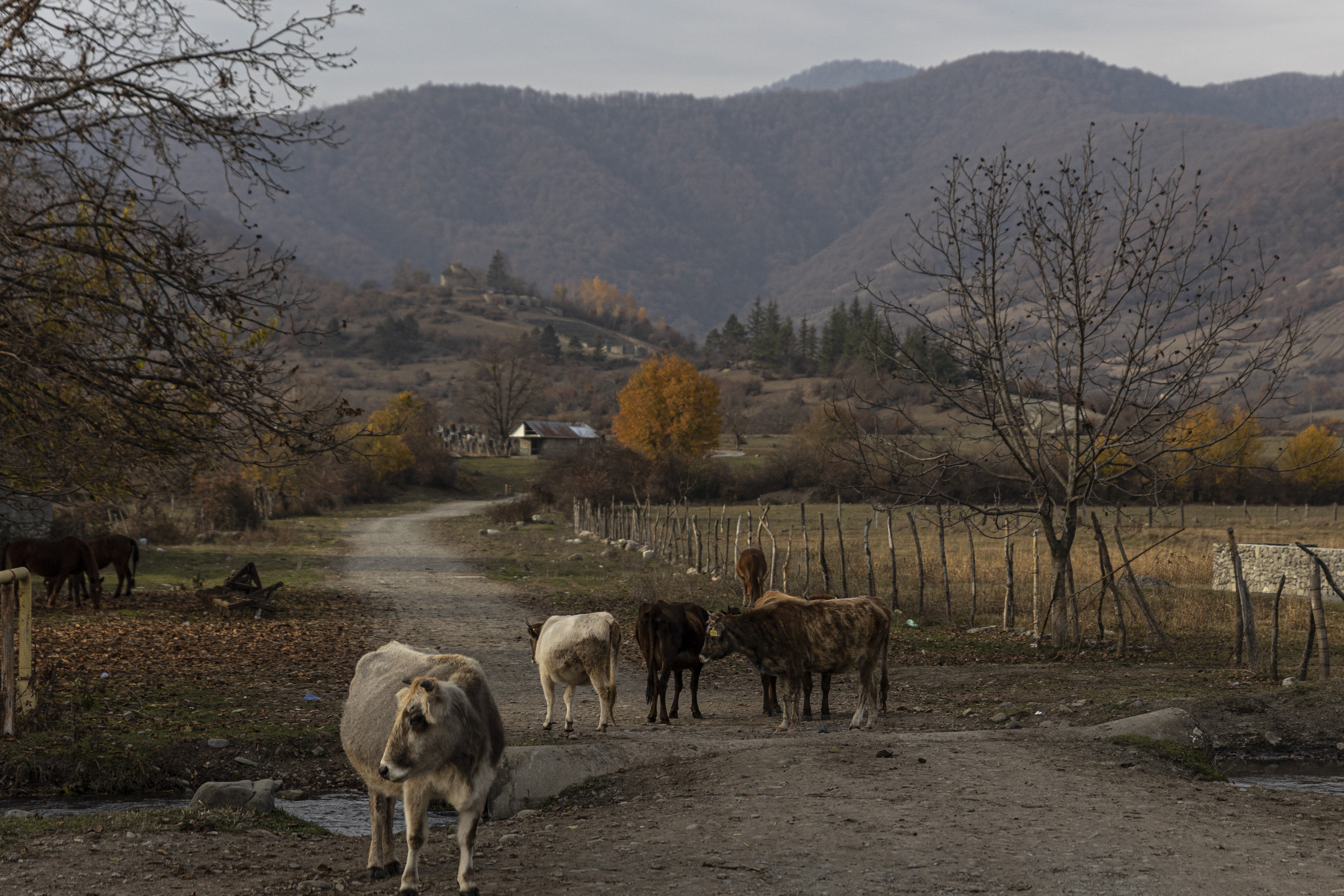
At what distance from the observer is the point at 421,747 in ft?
19.3

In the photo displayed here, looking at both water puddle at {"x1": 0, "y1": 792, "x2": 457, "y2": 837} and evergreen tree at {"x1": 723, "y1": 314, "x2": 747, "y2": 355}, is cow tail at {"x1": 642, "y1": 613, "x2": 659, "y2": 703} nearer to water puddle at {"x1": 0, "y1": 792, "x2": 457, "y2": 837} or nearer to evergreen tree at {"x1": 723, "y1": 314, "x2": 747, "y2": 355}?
water puddle at {"x1": 0, "y1": 792, "x2": 457, "y2": 837}

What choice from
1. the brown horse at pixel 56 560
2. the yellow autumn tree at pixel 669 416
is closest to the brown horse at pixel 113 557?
the brown horse at pixel 56 560

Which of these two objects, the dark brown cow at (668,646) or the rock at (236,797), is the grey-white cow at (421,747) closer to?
the rock at (236,797)

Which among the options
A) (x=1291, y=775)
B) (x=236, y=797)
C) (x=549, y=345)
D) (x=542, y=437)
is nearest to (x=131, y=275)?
(x=236, y=797)

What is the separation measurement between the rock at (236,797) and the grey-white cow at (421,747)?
2185 millimetres

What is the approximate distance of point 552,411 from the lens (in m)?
144

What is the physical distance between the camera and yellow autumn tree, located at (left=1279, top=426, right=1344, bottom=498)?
2534 inches

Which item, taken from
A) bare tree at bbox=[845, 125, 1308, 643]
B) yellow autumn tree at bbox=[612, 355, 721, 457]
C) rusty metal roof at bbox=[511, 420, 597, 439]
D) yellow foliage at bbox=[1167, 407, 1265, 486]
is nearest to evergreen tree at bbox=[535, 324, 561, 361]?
rusty metal roof at bbox=[511, 420, 597, 439]

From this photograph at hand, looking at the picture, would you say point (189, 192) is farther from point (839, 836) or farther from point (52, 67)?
point (839, 836)

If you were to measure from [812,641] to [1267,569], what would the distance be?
21.9 metres

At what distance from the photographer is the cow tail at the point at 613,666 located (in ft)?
39.1

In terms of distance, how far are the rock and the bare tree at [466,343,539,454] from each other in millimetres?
101852

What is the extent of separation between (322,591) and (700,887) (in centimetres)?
2120

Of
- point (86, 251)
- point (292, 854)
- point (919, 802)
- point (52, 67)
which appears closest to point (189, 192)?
point (86, 251)
